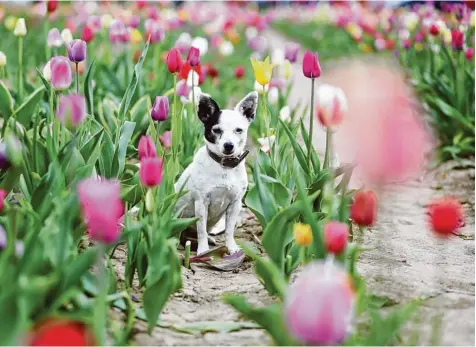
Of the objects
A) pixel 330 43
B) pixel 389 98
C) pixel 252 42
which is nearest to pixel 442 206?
pixel 389 98

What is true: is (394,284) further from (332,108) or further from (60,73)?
(60,73)

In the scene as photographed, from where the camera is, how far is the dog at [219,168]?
3.11 m

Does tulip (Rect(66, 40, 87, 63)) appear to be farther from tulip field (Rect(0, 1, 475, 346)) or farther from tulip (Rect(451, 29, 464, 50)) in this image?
tulip (Rect(451, 29, 464, 50))

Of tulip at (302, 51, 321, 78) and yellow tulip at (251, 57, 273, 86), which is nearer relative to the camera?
tulip at (302, 51, 321, 78)

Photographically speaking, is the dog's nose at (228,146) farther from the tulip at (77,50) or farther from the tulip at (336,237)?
the tulip at (336,237)

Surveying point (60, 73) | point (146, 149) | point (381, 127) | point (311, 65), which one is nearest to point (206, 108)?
point (311, 65)

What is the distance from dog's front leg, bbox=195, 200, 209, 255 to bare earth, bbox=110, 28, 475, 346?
0.12 metres

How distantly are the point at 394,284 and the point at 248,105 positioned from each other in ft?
3.08

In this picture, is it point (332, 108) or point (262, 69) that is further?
point (262, 69)

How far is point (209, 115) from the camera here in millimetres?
3137

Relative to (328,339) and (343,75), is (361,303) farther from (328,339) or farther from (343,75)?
(328,339)

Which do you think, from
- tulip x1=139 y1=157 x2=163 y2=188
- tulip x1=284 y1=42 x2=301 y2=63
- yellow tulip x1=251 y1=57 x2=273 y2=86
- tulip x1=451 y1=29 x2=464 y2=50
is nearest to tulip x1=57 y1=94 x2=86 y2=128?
tulip x1=139 y1=157 x2=163 y2=188

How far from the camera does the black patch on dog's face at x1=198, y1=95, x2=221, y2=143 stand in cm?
311

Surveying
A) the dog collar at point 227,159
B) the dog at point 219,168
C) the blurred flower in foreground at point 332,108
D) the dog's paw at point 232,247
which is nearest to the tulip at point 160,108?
the dog at point 219,168
